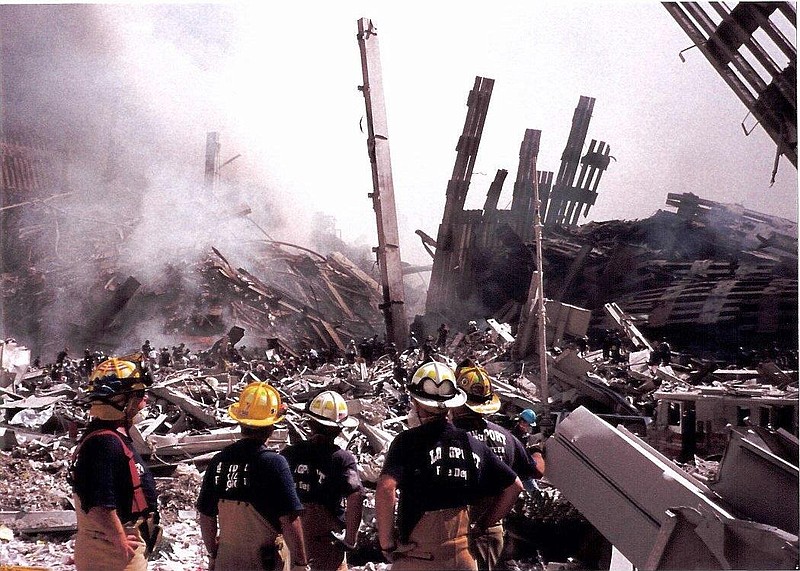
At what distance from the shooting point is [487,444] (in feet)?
12.3

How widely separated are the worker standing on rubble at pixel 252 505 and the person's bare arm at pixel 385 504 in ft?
1.15

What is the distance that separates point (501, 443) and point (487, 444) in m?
0.07

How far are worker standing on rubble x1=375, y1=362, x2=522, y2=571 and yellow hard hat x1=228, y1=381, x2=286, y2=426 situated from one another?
1.94 feet

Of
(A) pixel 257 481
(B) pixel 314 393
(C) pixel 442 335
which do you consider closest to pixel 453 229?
(C) pixel 442 335

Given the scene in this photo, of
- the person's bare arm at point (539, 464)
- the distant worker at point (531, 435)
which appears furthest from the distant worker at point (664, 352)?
the person's bare arm at point (539, 464)

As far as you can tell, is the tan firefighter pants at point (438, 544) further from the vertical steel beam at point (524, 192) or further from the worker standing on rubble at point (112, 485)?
the vertical steel beam at point (524, 192)

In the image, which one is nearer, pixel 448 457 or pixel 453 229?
pixel 448 457

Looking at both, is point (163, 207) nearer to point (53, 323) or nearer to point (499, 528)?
point (53, 323)

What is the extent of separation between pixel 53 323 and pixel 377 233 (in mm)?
2785

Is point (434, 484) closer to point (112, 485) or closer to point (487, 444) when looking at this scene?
point (487, 444)

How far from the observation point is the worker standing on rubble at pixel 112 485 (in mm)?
2934

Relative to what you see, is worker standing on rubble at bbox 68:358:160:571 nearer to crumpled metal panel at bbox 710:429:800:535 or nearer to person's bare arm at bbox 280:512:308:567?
person's bare arm at bbox 280:512:308:567

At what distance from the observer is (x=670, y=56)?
552cm

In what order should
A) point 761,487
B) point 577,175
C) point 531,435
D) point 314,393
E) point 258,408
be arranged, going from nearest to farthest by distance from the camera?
point 258,408
point 761,487
point 531,435
point 577,175
point 314,393
